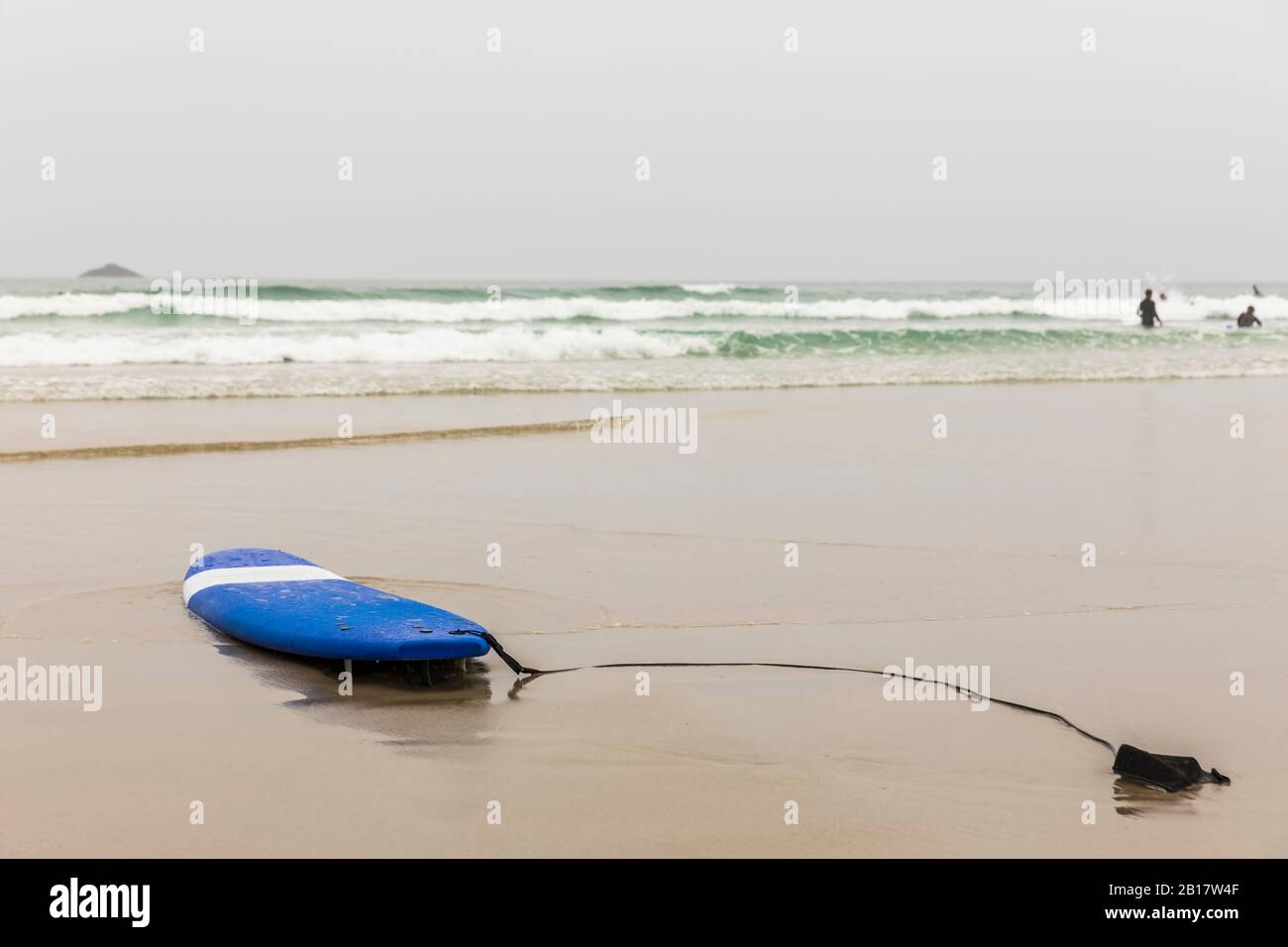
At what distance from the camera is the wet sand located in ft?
9.52

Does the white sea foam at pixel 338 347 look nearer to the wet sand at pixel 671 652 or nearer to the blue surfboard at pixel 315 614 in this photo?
the wet sand at pixel 671 652

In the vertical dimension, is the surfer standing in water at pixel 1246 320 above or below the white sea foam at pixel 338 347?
above

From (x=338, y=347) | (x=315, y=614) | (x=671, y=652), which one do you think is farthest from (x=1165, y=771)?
(x=338, y=347)

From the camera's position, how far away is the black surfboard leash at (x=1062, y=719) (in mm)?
3086

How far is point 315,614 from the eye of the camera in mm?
4172

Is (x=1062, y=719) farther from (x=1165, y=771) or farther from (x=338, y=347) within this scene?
(x=338, y=347)

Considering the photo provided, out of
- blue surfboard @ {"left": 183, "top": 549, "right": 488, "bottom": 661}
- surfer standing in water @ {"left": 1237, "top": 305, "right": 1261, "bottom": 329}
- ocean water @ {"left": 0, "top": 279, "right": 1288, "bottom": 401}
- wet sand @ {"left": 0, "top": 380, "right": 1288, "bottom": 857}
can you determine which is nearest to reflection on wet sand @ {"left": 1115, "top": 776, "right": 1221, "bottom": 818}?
wet sand @ {"left": 0, "top": 380, "right": 1288, "bottom": 857}

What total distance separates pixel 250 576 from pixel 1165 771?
10.4 ft

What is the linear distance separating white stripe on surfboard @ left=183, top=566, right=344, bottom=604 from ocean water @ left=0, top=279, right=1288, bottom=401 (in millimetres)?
7892

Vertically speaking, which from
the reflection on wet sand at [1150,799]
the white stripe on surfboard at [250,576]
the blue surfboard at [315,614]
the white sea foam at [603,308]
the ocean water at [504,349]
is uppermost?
the white sea foam at [603,308]

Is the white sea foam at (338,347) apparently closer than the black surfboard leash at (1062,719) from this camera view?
No

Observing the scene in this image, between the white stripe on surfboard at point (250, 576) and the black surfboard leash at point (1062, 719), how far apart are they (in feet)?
3.50

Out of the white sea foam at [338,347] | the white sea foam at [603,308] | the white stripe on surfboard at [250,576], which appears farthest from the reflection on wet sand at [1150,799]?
the white sea foam at [603,308]
